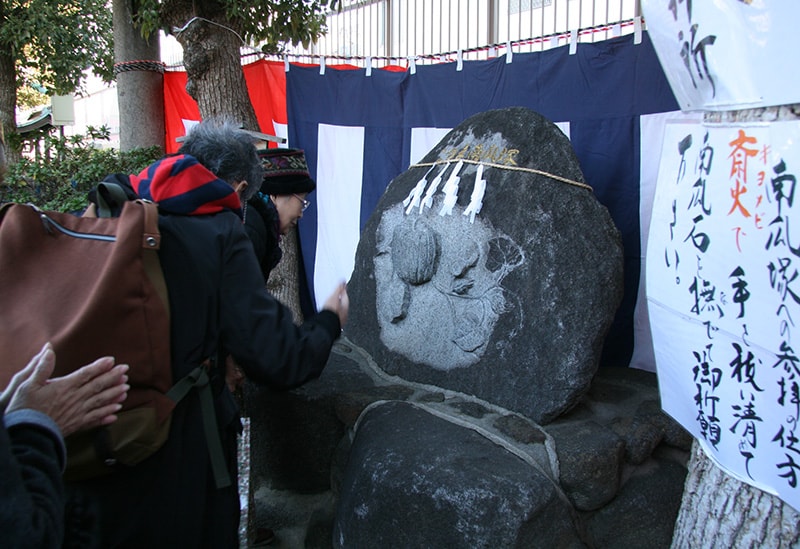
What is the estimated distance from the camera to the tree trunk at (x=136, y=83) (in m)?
5.11

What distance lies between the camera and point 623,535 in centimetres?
224

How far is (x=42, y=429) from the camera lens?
40.0 inches

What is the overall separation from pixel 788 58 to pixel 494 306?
1.42 metres

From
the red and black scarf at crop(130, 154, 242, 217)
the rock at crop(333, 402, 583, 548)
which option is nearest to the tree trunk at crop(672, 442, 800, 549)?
the rock at crop(333, 402, 583, 548)

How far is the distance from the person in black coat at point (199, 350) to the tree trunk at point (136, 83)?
13.7 ft

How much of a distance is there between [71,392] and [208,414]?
0.40m

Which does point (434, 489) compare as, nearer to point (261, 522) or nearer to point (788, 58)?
point (261, 522)

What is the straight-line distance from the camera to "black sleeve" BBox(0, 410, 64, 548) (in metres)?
0.86

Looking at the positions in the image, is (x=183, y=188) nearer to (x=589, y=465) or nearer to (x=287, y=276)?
(x=589, y=465)

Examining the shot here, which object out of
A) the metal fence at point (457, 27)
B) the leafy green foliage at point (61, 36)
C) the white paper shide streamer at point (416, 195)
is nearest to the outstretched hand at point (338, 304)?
the white paper shide streamer at point (416, 195)

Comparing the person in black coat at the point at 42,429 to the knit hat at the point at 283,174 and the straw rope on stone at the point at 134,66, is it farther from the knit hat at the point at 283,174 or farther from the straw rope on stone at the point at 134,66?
the straw rope on stone at the point at 134,66

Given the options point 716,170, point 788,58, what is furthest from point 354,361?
point 788,58

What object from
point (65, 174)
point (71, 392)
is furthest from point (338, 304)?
point (65, 174)

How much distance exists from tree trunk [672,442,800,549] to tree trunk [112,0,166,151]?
4.91 metres
